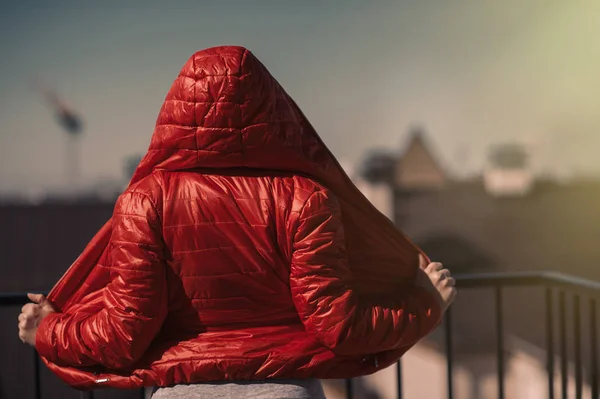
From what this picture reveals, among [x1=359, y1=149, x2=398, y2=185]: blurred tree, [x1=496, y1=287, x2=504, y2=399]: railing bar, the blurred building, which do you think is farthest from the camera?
[x1=359, y1=149, x2=398, y2=185]: blurred tree

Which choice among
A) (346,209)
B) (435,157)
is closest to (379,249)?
(346,209)

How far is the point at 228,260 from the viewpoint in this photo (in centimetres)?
153

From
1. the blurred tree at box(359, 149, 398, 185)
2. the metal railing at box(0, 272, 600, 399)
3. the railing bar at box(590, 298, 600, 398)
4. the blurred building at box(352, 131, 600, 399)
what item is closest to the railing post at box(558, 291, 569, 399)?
the metal railing at box(0, 272, 600, 399)

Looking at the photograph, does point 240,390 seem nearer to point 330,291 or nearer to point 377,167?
point 330,291

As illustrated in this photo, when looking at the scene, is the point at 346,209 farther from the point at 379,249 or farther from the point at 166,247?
the point at 166,247

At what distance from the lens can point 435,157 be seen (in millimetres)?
45438

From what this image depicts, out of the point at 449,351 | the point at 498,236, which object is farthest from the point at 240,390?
the point at 498,236

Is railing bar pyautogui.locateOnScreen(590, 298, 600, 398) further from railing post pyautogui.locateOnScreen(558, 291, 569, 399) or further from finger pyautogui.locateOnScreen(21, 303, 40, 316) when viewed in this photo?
finger pyautogui.locateOnScreen(21, 303, 40, 316)

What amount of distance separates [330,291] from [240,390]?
1.06 ft

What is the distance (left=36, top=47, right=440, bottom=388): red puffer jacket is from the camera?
1.50 metres

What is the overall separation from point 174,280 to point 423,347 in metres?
15.3

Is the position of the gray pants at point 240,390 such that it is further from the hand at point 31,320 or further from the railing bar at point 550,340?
the railing bar at point 550,340

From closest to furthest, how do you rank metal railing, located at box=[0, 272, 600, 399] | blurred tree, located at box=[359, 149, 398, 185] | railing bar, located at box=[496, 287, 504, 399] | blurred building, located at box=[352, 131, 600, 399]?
metal railing, located at box=[0, 272, 600, 399] → railing bar, located at box=[496, 287, 504, 399] → blurred building, located at box=[352, 131, 600, 399] → blurred tree, located at box=[359, 149, 398, 185]

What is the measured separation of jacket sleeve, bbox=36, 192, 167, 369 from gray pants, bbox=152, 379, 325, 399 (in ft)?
0.42
